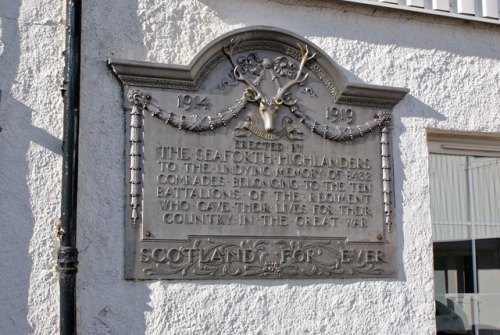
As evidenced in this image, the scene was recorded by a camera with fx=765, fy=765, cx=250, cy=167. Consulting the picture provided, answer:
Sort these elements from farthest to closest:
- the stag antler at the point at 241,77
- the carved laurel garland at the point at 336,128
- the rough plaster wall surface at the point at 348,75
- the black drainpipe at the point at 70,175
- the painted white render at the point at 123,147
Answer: the carved laurel garland at the point at 336,128, the stag antler at the point at 241,77, the rough plaster wall surface at the point at 348,75, the painted white render at the point at 123,147, the black drainpipe at the point at 70,175

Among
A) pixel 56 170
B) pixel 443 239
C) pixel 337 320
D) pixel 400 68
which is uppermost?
pixel 400 68

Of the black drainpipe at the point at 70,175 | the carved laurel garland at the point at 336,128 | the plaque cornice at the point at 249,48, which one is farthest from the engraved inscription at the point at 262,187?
the black drainpipe at the point at 70,175

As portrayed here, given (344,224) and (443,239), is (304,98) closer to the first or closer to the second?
(344,224)

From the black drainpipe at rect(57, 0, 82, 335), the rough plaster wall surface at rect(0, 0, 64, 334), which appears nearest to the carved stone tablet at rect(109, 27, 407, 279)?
the black drainpipe at rect(57, 0, 82, 335)

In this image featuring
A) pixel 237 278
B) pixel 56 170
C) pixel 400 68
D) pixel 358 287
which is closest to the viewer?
pixel 56 170

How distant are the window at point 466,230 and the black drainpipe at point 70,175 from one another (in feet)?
8.66

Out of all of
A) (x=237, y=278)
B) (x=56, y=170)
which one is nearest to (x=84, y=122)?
(x=56, y=170)

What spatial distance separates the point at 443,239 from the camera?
5.67 m

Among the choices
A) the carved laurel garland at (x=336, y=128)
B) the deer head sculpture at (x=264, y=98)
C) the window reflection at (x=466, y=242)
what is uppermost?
the deer head sculpture at (x=264, y=98)

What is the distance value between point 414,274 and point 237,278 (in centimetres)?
132

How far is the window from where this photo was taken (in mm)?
5645

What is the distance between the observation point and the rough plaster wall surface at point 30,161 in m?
4.25

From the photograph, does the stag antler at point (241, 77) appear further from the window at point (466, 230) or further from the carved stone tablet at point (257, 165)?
the window at point (466, 230)

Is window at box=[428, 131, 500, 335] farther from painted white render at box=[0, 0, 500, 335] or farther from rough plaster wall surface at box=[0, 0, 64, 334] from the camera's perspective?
rough plaster wall surface at box=[0, 0, 64, 334]
